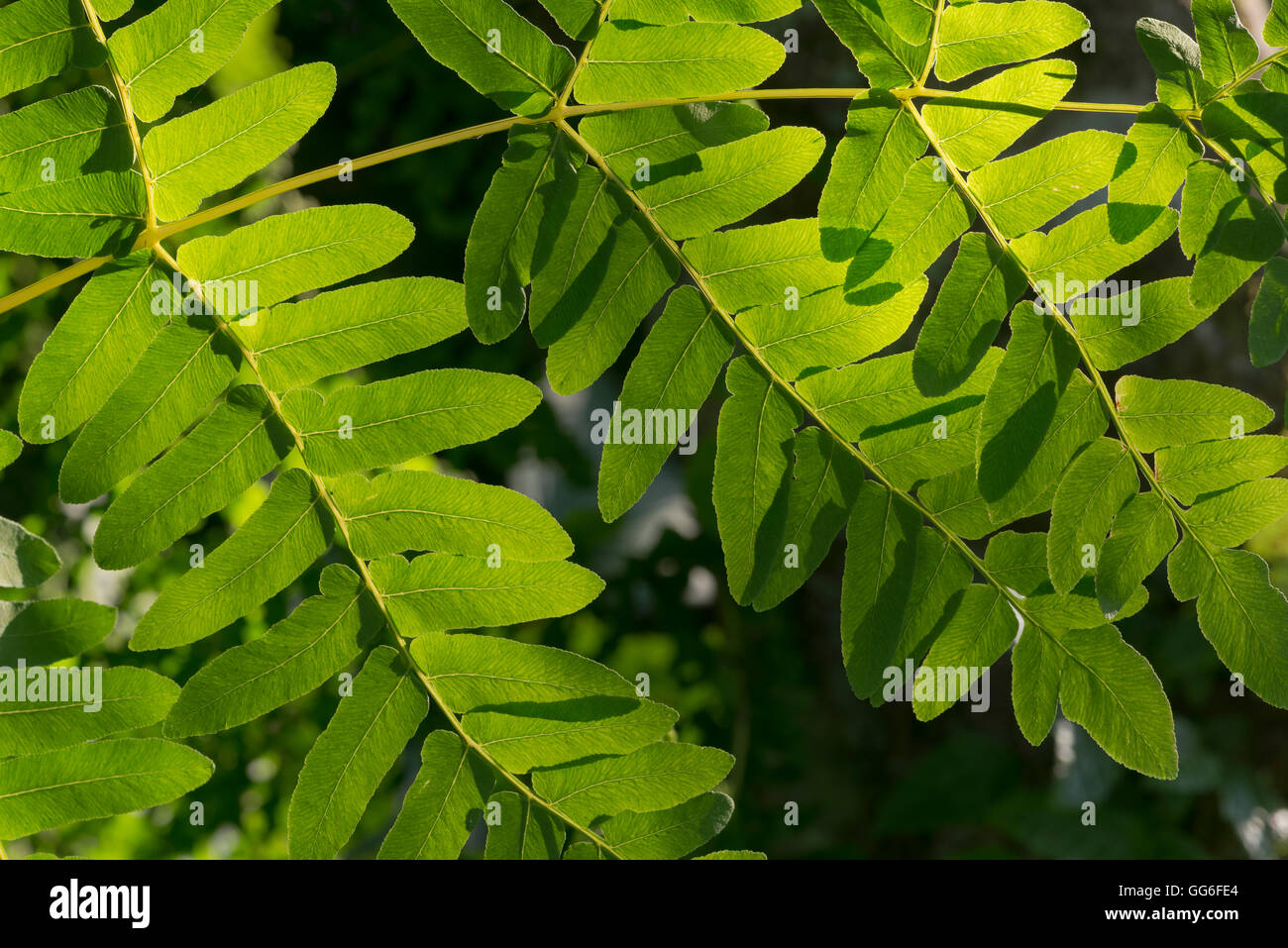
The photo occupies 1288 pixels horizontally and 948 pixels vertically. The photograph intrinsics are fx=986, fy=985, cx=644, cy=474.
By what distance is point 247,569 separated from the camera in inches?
41.5

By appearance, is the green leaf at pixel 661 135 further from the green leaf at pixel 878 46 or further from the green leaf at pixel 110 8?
the green leaf at pixel 110 8

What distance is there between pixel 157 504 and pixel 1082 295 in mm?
1001

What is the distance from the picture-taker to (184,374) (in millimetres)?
1038

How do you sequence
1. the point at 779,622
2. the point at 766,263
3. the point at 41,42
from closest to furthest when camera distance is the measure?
1. the point at 41,42
2. the point at 766,263
3. the point at 779,622

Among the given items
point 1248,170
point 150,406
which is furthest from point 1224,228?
point 150,406

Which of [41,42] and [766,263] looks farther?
[766,263]

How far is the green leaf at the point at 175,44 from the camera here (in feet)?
3.26

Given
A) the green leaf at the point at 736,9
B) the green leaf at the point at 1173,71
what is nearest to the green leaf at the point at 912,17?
the green leaf at the point at 736,9

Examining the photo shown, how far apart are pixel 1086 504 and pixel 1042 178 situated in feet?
1.13

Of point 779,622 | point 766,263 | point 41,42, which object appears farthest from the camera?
point 779,622

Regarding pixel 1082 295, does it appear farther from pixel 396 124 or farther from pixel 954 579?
pixel 396 124

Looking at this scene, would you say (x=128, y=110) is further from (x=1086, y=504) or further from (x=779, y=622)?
(x=779, y=622)

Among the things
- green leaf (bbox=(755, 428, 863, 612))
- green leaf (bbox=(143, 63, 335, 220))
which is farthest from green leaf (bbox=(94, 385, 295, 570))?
green leaf (bbox=(755, 428, 863, 612))
